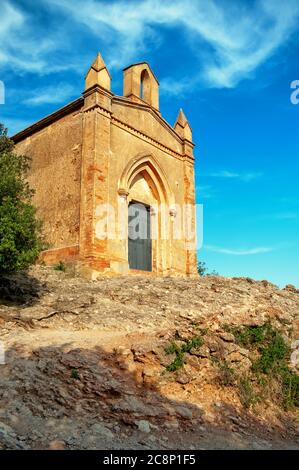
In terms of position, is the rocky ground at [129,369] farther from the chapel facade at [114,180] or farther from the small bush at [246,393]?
the chapel facade at [114,180]

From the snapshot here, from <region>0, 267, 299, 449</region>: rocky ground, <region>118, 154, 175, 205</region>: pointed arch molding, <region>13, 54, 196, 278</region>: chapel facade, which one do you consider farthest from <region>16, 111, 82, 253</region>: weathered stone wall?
<region>0, 267, 299, 449</region>: rocky ground

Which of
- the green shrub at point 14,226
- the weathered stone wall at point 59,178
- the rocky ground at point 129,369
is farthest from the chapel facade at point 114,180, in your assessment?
the green shrub at point 14,226

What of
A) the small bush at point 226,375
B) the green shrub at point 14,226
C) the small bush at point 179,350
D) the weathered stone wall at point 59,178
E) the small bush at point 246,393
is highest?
the weathered stone wall at point 59,178

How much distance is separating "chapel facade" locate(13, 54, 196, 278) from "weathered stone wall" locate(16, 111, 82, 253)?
4 cm

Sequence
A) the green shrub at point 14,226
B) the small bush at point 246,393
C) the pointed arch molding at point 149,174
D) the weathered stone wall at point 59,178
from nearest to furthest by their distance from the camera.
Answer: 1. the small bush at point 246,393
2. the green shrub at point 14,226
3. the weathered stone wall at point 59,178
4. the pointed arch molding at point 149,174

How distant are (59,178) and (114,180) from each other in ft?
7.00

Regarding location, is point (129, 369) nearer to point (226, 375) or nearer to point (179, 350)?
point (179, 350)

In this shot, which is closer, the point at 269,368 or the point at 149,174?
the point at 269,368

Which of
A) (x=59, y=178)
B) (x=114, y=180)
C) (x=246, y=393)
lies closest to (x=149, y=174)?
(x=114, y=180)

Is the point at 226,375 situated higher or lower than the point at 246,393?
higher

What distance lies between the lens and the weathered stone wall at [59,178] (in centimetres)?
1442

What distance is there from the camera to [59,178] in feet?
50.2

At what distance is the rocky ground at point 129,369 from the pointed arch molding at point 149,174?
575cm

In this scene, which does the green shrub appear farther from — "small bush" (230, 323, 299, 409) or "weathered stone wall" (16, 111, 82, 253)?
"small bush" (230, 323, 299, 409)
